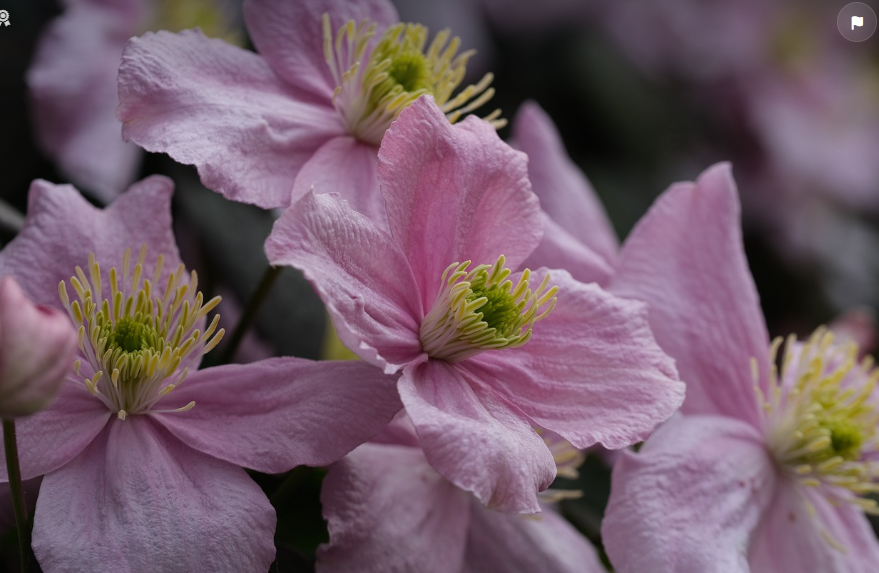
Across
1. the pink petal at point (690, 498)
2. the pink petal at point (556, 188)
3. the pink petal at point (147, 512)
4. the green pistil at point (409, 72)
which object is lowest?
the pink petal at point (147, 512)

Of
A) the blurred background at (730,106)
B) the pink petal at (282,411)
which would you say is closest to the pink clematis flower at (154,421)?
the pink petal at (282,411)

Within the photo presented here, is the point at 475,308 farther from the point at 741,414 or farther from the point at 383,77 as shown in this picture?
the point at 741,414

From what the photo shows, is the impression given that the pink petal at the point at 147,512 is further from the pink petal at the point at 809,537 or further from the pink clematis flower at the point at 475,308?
the pink petal at the point at 809,537

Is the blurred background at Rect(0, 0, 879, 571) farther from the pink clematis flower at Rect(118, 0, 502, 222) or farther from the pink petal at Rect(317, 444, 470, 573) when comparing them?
the pink petal at Rect(317, 444, 470, 573)

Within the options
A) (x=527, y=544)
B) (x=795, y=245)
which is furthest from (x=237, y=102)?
(x=795, y=245)

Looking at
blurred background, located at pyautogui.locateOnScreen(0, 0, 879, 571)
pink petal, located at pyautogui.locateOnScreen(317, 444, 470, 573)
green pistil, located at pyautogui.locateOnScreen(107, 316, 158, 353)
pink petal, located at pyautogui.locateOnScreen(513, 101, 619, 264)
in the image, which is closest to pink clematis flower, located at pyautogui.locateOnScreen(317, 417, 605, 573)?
pink petal, located at pyautogui.locateOnScreen(317, 444, 470, 573)

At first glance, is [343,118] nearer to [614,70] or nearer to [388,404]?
[388,404]
